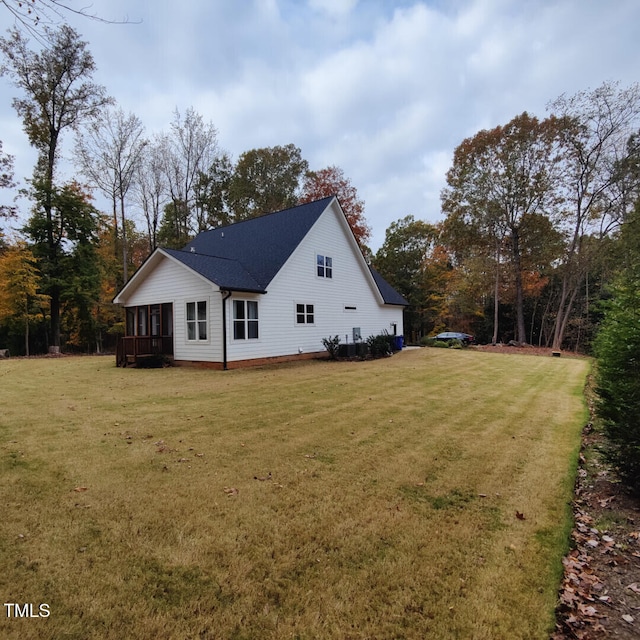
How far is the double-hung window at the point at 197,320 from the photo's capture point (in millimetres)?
12672

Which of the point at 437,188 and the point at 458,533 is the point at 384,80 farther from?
the point at 437,188

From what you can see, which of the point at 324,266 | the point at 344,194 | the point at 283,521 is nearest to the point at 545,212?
the point at 344,194

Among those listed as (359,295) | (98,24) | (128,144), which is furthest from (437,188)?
(98,24)

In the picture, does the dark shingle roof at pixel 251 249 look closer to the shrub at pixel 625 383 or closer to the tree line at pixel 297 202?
the tree line at pixel 297 202

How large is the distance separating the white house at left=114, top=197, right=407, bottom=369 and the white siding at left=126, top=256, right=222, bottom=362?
0.04 meters

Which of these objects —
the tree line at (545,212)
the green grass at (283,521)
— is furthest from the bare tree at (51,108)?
the tree line at (545,212)

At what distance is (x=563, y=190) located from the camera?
23500mm

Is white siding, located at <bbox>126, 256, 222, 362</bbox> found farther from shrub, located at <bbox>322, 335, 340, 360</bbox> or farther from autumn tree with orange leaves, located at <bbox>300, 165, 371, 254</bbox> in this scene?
autumn tree with orange leaves, located at <bbox>300, 165, 371, 254</bbox>

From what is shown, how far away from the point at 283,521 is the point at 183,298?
37.6 ft

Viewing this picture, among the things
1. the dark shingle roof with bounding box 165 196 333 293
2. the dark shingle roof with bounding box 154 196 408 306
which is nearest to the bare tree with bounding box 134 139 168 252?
the dark shingle roof with bounding box 154 196 408 306

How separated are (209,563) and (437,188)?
101ft

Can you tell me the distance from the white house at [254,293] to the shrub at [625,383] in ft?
33.0

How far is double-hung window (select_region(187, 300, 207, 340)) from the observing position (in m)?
12.7

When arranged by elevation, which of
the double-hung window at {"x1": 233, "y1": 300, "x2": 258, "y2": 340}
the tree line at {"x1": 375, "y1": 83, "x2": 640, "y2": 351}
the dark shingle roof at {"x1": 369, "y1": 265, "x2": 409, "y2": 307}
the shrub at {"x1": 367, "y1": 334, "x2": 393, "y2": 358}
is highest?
the tree line at {"x1": 375, "y1": 83, "x2": 640, "y2": 351}
